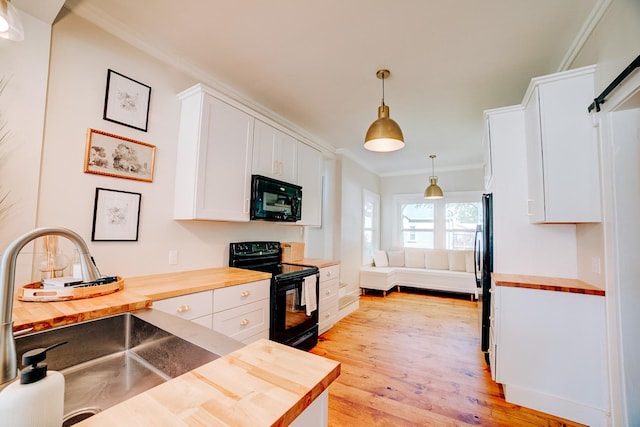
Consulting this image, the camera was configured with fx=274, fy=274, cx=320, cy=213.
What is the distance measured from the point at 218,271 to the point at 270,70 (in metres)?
1.86

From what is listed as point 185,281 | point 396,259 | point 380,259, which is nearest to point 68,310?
point 185,281

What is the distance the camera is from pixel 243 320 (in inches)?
81.0

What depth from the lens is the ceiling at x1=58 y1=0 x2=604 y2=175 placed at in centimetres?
178

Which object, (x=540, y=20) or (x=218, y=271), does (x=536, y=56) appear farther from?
(x=218, y=271)

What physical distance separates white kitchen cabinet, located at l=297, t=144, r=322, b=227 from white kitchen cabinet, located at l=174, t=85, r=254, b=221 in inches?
36.4

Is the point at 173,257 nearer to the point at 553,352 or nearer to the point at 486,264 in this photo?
the point at 486,264

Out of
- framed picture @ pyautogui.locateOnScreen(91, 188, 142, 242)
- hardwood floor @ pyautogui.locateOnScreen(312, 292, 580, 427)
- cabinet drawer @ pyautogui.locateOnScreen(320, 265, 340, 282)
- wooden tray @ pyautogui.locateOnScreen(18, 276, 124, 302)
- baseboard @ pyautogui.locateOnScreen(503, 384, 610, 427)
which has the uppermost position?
framed picture @ pyautogui.locateOnScreen(91, 188, 142, 242)

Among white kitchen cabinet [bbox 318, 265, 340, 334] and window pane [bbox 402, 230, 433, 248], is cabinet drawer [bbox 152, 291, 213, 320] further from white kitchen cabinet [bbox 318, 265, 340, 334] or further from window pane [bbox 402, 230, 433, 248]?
window pane [bbox 402, 230, 433, 248]

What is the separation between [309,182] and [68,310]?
2.61 metres

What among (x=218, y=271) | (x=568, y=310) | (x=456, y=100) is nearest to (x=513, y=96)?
(x=456, y=100)

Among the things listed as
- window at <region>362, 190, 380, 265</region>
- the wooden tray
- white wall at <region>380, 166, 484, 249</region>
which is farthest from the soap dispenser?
white wall at <region>380, 166, 484, 249</region>

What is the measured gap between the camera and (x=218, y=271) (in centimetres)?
Result: 239

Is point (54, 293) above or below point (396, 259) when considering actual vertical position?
above


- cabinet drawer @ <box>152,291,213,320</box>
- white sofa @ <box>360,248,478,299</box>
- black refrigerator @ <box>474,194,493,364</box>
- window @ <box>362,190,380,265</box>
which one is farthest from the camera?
window @ <box>362,190,380,265</box>
